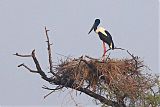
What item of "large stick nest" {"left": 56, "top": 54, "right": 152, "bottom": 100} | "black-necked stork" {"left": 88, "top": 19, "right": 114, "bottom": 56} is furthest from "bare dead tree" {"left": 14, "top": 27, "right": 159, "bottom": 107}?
"black-necked stork" {"left": 88, "top": 19, "right": 114, "bottom": 56}

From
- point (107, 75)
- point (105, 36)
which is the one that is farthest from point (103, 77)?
point (105, 36)

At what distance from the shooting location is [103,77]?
13.6 feet

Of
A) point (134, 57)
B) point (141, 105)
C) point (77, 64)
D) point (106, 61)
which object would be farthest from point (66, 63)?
point (141, 105)

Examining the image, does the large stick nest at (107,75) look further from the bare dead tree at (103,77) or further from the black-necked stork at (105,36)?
the black-necked stork at (105,36)

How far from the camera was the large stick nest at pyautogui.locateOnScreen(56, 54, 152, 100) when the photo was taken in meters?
4.09

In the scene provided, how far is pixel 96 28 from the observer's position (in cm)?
523

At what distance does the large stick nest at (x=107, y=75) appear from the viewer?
4.09m

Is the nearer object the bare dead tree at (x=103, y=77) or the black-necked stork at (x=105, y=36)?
the bare dead tree at (x=103, y=77)

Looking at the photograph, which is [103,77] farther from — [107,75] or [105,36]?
[105,36]

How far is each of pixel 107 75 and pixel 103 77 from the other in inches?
2.8

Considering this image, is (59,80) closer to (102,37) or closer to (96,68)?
(96,68)

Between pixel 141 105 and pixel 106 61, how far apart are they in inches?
33.3

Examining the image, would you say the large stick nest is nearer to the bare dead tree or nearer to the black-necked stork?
the bare dead tree

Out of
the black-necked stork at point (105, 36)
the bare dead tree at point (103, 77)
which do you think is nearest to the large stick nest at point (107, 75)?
the bare dead tree at point (103, 77)
